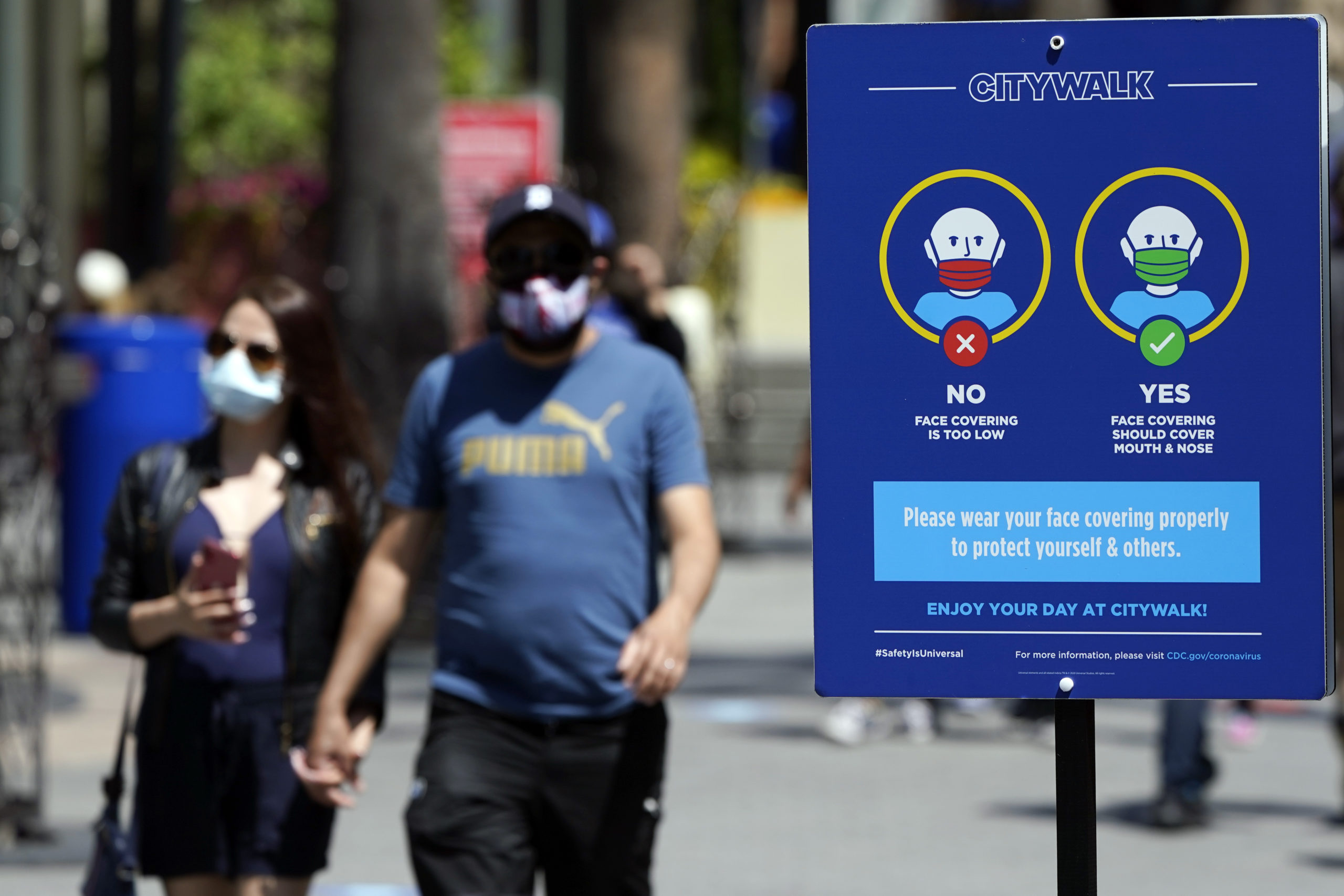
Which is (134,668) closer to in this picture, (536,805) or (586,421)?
(536,805)

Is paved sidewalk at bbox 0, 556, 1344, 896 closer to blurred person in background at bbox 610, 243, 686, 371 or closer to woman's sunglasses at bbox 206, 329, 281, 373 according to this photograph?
blurred person in background at bbox 610, 243, 686, 371

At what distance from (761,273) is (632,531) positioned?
24542 mm

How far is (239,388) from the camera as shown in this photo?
15.9 feet

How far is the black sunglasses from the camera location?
4.72 meters

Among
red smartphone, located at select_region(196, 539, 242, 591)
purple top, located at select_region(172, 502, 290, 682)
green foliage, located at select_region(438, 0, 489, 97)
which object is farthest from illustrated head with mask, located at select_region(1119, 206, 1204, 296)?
green foliage, located at select_region(438, 0, 489, 97)

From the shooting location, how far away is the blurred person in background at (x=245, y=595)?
463cm

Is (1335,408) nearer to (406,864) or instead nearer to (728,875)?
(728,875)

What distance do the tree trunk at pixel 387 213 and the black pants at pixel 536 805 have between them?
8085 millimetres

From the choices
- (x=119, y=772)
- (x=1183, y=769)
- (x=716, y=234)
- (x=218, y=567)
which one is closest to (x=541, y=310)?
(x=218, y=567)

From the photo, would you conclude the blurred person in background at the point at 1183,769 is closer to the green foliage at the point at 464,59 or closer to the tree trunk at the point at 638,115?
the tree trunk at the point at 638,115

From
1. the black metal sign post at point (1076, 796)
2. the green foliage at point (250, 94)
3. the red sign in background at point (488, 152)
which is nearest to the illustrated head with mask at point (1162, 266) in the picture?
Answer: the black metal sign post at point (1076, 796)

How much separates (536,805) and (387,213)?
8.41 meters

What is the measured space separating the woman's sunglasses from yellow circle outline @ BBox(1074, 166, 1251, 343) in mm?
2311

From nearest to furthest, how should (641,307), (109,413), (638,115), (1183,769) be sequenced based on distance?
(1183,769) < (641,307) < (109,413) < (638,115)
